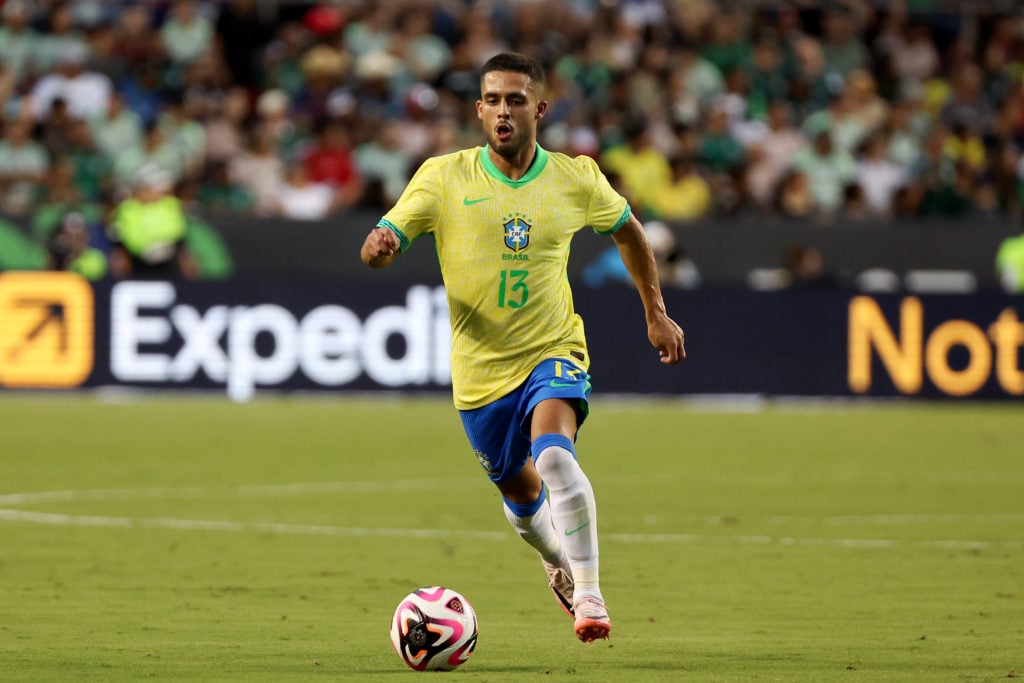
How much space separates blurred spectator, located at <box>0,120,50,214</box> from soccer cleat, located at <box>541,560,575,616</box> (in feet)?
44.6

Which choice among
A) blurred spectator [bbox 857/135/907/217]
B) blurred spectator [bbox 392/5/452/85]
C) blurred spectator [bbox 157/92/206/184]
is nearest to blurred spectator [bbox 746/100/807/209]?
blurred spectator [bbox 857/135/907/217]

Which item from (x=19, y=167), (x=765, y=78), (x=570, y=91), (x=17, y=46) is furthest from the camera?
(x=765, y=78)

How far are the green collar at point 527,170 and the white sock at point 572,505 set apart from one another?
1.03 m

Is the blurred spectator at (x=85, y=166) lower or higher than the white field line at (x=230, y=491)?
higher

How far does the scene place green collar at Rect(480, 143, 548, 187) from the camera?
747cm

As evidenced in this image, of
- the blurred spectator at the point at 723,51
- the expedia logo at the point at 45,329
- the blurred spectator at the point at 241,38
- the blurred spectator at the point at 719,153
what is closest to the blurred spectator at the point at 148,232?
the expedia logo at the point at 45,329

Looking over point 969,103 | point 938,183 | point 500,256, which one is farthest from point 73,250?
point 500,256

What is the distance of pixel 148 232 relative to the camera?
19688 mm

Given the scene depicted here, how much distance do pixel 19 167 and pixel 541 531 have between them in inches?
547

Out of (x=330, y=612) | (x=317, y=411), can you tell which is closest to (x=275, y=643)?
(x=330, y=612)

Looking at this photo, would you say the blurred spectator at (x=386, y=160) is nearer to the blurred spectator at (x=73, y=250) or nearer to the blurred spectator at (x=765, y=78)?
the blurred spectator at (x=73, y=250)

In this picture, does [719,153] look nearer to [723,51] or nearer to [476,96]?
[723,51]

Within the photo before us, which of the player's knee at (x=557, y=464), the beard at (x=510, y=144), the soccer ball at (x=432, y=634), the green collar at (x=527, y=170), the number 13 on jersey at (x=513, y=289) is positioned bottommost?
the soccer ball at (x=432, y=634)

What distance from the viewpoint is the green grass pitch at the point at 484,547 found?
7.10 m
